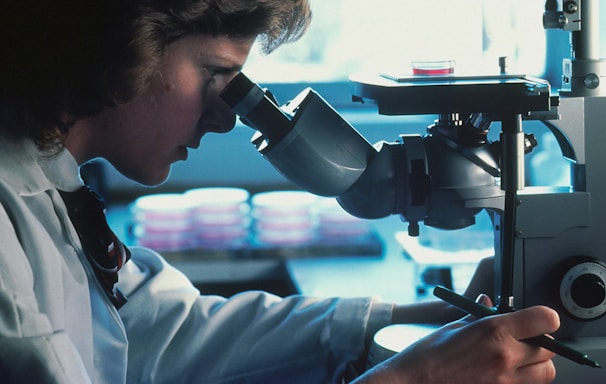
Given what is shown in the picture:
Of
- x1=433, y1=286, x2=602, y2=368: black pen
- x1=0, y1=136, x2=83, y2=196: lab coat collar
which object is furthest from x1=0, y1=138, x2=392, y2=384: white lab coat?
x1=433, y1=286, x2=602, y2=368: black pen

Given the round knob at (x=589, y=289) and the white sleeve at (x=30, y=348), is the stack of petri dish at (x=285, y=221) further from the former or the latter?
the white sleeve at (x=30, y=348)

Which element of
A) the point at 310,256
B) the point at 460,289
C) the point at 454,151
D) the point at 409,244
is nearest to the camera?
the point at 454,151

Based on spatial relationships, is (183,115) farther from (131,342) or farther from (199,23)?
(131,342)

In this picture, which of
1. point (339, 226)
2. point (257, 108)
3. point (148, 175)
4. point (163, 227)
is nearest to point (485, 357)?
point (257, 108)

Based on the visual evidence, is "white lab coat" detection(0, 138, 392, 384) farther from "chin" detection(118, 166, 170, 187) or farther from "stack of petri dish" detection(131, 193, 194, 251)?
"stack of petri dish" detection(131, 193, 194, 251)

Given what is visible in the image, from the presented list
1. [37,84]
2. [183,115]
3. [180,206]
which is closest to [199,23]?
[183,115]

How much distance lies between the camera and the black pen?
1.11m

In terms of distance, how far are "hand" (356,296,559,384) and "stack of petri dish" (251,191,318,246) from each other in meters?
1.52

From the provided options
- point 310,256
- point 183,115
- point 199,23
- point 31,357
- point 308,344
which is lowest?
point 310,256

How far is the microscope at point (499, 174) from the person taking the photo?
1.27m

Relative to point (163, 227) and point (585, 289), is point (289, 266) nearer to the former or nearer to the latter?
point (163, 227)

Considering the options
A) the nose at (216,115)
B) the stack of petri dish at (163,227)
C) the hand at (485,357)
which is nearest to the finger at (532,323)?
the hand at (485,357)

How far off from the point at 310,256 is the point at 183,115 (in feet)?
4.55

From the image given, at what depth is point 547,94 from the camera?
119 cm
